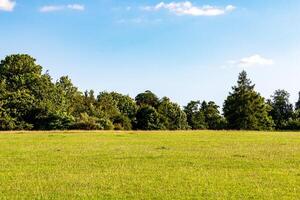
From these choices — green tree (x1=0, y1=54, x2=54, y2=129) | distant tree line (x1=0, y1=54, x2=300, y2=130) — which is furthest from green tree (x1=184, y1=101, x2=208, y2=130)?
green tree (x1=0, y1=54, x2=54, y2=129)

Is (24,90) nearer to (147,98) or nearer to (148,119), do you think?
(148,119)

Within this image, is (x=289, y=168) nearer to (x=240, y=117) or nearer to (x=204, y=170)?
(x=204, y=170)

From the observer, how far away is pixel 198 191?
643 inches

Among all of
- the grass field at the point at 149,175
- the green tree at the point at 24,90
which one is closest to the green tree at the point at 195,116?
the green tree at the point at 24,90

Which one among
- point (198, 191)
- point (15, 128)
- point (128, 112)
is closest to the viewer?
point (198, 191)

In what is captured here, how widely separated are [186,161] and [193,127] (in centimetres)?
8839

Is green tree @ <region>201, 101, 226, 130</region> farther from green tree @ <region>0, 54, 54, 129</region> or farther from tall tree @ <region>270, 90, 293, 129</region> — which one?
green tree @ <region>0, 54, 54, 129</region>

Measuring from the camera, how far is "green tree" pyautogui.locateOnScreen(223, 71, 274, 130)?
326ft

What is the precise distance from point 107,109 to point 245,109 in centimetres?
2772

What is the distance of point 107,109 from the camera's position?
101688mm

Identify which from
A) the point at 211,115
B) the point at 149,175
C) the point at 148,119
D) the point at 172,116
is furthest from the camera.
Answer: the point at 211,115

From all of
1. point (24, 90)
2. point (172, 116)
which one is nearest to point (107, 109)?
point (172, 116)

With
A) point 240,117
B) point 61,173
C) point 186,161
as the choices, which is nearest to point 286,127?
point 240,117

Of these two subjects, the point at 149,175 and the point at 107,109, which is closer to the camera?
the point at 149,175
